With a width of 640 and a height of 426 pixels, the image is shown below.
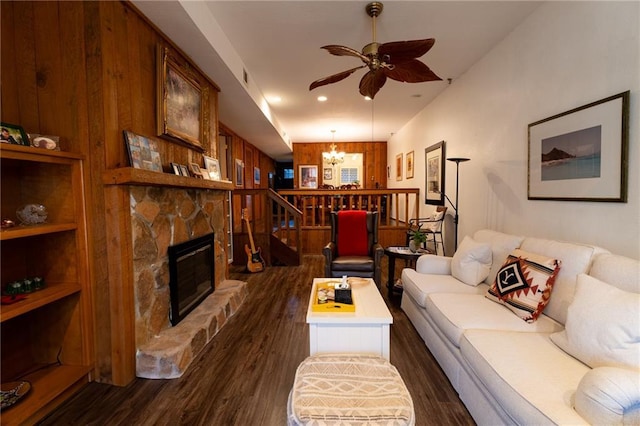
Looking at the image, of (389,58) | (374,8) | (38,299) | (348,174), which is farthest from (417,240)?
(348,174)

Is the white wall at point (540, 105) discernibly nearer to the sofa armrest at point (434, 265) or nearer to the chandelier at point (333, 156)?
the sofa armrest at point (434, 265)

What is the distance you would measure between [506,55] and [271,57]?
96.8 inches

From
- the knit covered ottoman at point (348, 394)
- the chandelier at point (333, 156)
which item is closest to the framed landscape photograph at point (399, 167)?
the chandelier at point (333, 156)

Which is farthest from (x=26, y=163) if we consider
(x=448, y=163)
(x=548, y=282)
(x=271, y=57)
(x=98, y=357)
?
(x=448, y=163)

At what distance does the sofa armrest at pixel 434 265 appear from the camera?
2834 millimetres

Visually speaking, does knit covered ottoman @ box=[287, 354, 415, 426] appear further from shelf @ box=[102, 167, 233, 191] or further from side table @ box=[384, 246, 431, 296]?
side table @ box=[384, 246, 431, 296]

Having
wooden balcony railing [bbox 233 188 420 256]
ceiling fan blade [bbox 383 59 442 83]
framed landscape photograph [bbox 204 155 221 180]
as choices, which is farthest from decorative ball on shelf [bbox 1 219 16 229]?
wooden balcony railing [bbox 233 188 420 256]

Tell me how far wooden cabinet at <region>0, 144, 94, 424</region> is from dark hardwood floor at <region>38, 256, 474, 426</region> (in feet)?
0.81

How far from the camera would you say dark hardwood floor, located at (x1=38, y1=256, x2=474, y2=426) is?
5.26 ft

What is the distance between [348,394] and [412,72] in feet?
7.25

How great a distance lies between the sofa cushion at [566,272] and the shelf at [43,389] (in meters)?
3.02

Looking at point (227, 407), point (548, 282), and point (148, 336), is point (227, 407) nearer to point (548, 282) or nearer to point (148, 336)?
point (148, 336)

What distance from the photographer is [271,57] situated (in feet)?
10.5

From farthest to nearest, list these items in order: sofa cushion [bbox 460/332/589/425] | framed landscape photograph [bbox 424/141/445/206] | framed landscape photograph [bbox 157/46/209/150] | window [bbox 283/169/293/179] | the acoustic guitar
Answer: window [bbox 283/169/293/179] → the acoustic guitar → framed landscape photograph [bbox 424/141/445/206] → framed landscape photograph [bbox 157/46/209/150] → sofa cushion [bbox 460/332/589/425]
